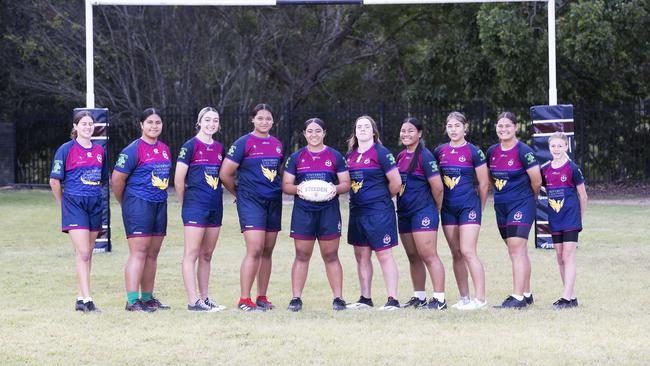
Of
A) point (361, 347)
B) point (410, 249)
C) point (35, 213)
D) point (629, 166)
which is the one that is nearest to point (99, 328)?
point (361, 347)

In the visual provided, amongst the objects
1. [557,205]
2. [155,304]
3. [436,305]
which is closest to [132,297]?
[155,304]

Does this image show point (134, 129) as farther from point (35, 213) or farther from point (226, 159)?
point (226, 159)

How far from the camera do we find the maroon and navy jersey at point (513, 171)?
32.2ft

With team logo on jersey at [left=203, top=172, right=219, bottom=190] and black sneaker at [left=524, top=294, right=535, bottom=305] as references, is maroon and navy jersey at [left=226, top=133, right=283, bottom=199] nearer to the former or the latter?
team logo on jersey at [left=203, top=172, right=219, bottom=190]

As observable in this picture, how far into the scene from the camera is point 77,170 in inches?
381

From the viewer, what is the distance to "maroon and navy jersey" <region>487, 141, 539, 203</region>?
9805 mm

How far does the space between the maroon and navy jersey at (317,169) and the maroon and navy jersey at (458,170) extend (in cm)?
92

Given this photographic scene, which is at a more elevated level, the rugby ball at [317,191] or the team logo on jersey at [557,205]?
the rugby ball at [317,191]

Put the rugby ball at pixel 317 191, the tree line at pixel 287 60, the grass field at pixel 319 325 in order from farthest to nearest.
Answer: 1. the tree line at pixel 287 60
2. the rugby ball at pixel 317 191
3. the grass field at pixel 319 325

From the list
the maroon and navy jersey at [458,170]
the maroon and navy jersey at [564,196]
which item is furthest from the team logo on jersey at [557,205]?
the maroon and navy jersey at [458,170]

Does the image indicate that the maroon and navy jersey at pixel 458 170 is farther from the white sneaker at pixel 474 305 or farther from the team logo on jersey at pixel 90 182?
the team logo on jersey at pixel 90 182

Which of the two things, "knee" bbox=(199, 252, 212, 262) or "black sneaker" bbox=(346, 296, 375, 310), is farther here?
"knee" bbox=(199, 252, 212, 262)

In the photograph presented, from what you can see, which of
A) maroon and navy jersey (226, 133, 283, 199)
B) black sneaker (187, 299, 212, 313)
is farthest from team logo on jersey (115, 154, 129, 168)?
black sneaker (187, 299, 212, 313)

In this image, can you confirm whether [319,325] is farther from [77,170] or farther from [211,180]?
[77,170]
